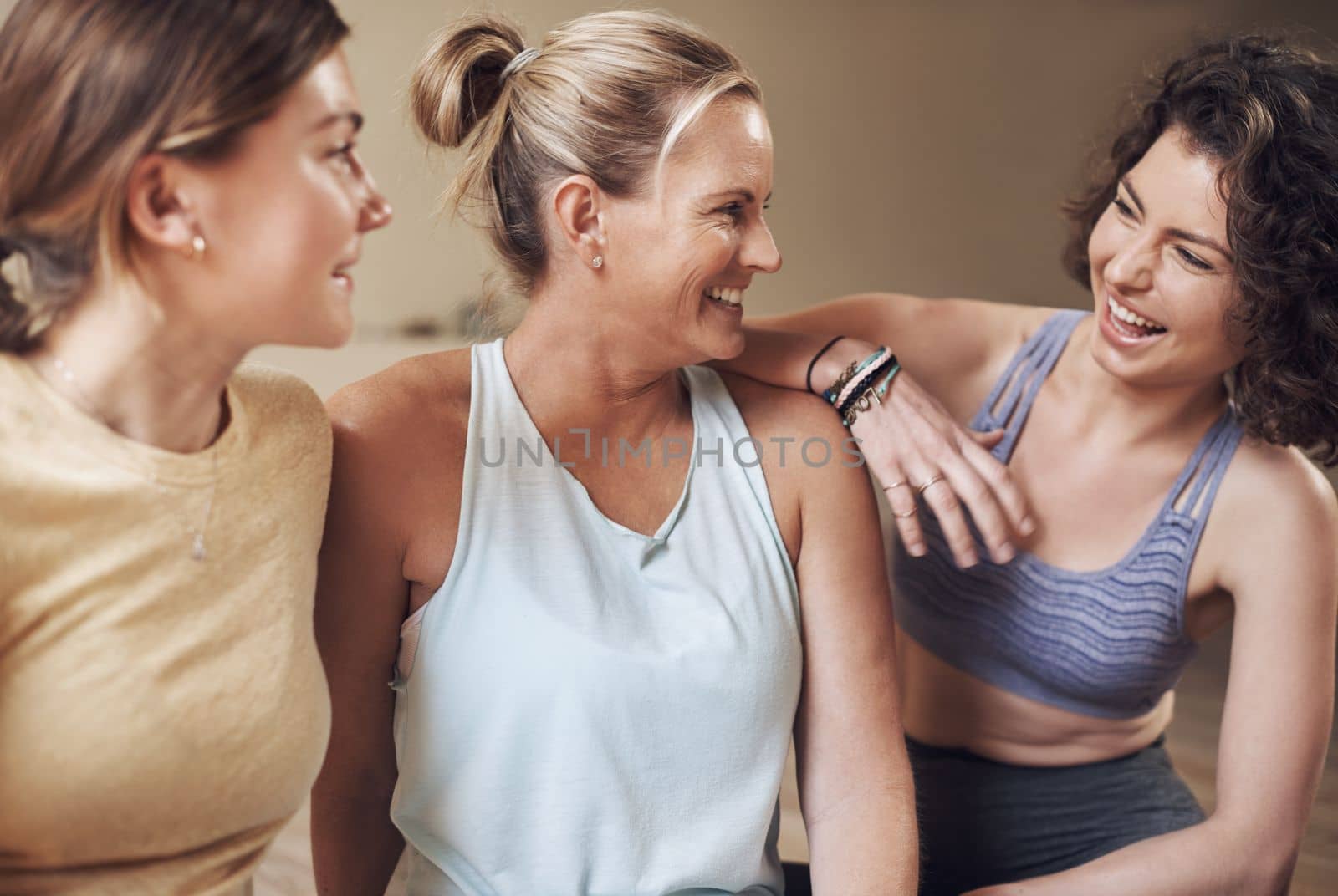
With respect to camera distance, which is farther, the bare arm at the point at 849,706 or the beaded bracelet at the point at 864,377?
the beaded bracelet at the point at 864,377

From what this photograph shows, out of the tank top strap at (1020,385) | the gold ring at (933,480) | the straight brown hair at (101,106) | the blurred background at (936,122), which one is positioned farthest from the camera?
the blurred background at (936,122)

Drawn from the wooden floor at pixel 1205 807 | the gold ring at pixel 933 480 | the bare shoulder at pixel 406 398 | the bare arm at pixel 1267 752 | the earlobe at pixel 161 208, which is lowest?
the wooden floor at pixel 1205 807

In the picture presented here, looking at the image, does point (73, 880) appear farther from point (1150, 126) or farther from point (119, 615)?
point (1150, 126)

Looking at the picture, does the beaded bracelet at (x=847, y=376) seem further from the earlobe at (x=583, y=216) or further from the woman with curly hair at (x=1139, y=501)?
the earlobe at (x=583, y=216)

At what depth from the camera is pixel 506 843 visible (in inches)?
49.1

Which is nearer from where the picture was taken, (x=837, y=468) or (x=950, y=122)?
(x=837, y=468)

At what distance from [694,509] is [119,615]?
2.13ft

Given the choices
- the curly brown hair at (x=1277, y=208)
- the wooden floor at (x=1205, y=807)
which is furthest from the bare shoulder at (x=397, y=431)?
the curly brown hair at (x=1277, y=208)

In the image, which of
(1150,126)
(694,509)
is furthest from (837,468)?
(1150,126)

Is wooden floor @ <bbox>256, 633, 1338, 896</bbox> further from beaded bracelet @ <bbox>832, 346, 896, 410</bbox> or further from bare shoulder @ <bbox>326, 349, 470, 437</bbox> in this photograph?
beaded bracelet @ <bbox>832, 346, 896, 410</bbox>

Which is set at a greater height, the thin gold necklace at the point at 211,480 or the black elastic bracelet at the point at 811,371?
the thin gold necklace at the point at 211,480

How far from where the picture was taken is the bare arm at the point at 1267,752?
1473 mm

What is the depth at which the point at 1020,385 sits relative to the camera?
5.67 feet

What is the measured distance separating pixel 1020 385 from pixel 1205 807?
136 cm
